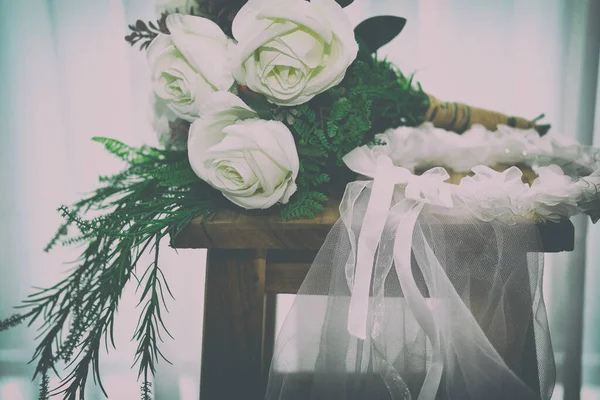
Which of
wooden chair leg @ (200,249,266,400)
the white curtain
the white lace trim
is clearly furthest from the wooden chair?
the white curtain

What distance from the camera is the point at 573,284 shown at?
1.10 meters

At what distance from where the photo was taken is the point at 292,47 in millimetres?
521

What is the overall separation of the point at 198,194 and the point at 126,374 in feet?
2.62

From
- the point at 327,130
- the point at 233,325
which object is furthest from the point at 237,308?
the point at 327,130

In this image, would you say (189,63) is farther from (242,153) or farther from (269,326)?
(269,326)

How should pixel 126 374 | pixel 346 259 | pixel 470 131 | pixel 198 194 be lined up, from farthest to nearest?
1. pixel 126 374
2. pixel 470 131
3. pixel 198 194
4. pixel 346 259

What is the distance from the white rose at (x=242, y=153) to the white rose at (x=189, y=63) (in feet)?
0.16

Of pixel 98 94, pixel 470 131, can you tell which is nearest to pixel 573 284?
pixel 470 131

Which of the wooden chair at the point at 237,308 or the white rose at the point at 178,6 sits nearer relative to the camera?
the wooden chair at the point at 237,308

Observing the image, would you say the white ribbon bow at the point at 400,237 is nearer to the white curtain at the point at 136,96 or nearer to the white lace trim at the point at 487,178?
the white lace trim at the point at 487,178

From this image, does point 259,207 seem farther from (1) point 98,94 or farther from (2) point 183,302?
(1) point 98,94

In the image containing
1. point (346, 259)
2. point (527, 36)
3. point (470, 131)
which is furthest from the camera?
point (527, 36)

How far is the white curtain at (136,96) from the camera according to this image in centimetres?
109

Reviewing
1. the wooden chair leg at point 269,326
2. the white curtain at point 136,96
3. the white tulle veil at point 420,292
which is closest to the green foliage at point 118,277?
the white tulle veil at point 420,292
